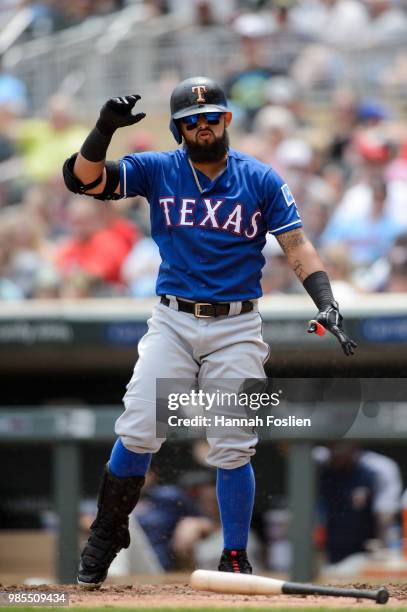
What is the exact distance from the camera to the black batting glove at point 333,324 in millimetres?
4516

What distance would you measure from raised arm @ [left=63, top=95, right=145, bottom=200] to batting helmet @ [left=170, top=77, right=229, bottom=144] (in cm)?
18

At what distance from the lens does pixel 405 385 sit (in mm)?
7270

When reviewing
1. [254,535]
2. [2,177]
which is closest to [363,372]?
[254,535]

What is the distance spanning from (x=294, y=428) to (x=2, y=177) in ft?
13.9

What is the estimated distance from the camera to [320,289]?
15.6 feet

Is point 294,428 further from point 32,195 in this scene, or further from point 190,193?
point 32,195

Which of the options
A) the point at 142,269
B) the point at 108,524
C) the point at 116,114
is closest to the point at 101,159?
the point at 116,114

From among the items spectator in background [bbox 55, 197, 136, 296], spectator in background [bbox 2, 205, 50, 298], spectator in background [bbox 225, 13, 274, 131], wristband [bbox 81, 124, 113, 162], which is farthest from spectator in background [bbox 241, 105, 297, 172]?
wristband [bbox 81, 124, 113, 162]

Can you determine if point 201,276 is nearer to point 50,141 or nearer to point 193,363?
point 193,363

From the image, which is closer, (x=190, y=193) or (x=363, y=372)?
(x=190, y=193)

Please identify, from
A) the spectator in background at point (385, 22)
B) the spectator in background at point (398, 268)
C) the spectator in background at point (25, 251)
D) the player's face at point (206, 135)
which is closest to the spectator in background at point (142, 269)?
the spectator in background at point (25, 251)

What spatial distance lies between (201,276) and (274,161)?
4658 millimetres

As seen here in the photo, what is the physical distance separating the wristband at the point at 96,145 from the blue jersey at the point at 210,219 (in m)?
0.18

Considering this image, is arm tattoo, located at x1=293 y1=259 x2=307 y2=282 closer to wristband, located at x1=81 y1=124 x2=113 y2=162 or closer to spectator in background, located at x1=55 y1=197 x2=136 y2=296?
wristband, located at x1=81 y1=124 x2=113 y2=162
